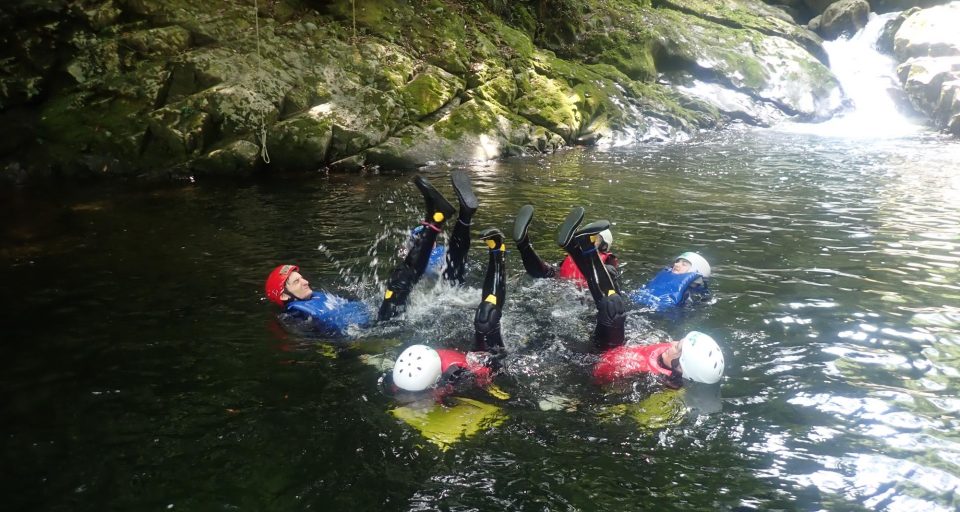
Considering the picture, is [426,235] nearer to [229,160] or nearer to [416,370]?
[416,370]

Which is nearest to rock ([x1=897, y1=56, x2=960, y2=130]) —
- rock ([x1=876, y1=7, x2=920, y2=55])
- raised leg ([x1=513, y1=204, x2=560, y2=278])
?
rock ([x1=876, y1=7, x2=920, y2=55])

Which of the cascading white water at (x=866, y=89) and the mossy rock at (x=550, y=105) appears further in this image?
the cascading white water at (x=866, y=89)

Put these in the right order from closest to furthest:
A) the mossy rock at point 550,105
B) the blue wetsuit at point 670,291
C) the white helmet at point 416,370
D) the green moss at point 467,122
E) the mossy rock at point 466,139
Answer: the white helmet at point 416,370 < the blue wetsuit at point 670,291 < the mossy rock at point 466,139 < the green moss at point 467,122 < the mossy rock at point 550,105

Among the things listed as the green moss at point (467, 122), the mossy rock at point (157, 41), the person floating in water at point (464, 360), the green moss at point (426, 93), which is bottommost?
the person floating in water at point (464, 360)

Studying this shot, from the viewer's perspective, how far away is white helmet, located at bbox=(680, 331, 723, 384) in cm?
508

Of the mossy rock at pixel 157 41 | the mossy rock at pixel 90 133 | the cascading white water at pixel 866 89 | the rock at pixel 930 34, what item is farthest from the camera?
the rock at pixel 930 34

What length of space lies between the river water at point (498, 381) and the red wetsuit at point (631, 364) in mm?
179

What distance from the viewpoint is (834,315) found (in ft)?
21.5

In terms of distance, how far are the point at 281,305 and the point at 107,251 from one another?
4312 mm

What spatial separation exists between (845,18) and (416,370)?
3434 cm

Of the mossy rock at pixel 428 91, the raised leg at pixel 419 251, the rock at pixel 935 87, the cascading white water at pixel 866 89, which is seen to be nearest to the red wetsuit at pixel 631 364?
the raised leg at pixel 419 251

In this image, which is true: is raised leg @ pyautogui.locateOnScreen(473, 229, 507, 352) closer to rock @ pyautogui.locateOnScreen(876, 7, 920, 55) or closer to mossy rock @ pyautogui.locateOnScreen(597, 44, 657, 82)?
mossy rock @ pyautogui.locateOnScreen(597, 44, 657, 82)

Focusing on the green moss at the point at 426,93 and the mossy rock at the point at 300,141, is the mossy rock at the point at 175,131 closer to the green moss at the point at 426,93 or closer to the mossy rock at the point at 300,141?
the mossy rock at the point at 300,141

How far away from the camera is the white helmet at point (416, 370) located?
16.6 ft
